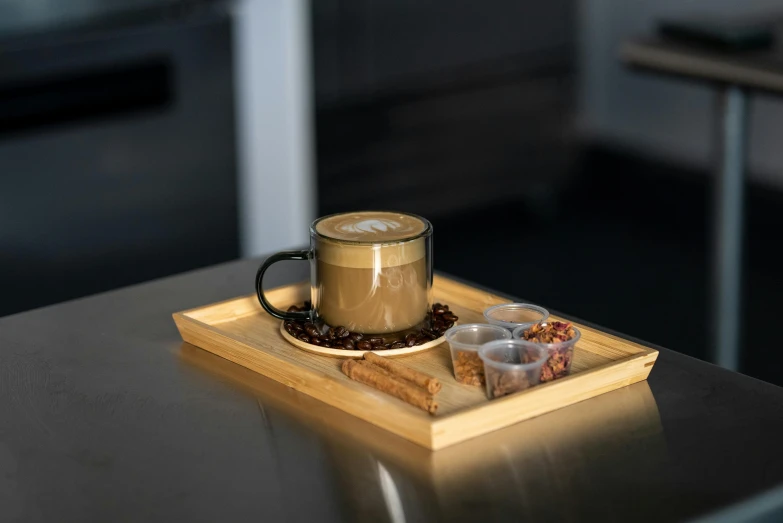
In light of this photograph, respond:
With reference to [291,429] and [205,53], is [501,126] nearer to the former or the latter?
[205,53]

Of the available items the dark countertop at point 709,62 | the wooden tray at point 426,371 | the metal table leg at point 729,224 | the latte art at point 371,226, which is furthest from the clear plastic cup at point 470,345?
the metal table leg at point 729,224

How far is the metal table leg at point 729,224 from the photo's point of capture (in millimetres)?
2047

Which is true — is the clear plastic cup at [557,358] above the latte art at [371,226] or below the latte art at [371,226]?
below

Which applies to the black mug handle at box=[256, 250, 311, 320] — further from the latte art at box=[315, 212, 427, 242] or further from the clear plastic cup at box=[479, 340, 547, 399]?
the clear plastic cup at box=[479, 340, 547, 399]

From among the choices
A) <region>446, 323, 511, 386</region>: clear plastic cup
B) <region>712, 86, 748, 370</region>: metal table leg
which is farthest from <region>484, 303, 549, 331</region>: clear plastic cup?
<region>712, 86, 748, 370</region>: metal table leg

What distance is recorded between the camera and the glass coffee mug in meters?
1.02

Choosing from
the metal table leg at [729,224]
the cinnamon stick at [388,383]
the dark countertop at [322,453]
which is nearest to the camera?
the dark countertop at [322,453]

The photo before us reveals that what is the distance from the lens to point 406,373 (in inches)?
37.1

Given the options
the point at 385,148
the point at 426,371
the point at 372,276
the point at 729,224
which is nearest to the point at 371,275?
the point at 372,276

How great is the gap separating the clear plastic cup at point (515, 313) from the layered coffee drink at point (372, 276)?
0.21ft

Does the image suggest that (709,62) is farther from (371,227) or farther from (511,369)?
(511,369)

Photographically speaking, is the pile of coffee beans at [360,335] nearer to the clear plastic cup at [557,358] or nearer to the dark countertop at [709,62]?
the clear plastic cup at [557,358]

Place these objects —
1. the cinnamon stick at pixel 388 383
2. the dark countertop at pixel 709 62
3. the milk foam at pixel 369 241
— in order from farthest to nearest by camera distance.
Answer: the dark countertop at pixel 709 62 → the milk foam at pixel 369 241 → the cinnamon stick at pixel 388 383

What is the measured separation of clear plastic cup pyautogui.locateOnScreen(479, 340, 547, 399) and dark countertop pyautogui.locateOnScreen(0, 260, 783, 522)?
0.04 meters
